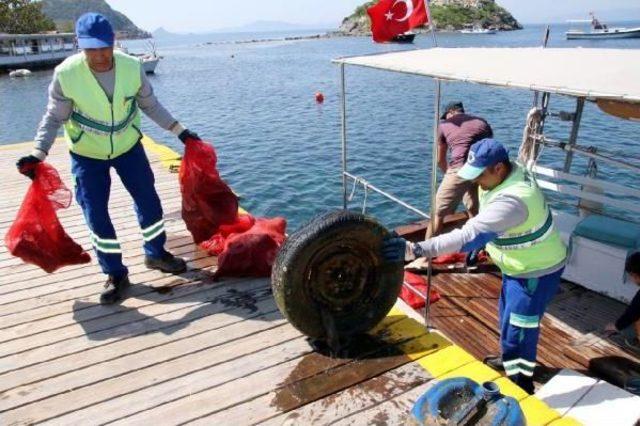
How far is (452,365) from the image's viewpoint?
3.11 metres

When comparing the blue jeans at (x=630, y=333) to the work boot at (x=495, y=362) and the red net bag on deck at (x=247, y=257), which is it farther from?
the red net bag on deck at (x=247, y=257)

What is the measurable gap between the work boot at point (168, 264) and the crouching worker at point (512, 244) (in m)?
1.93

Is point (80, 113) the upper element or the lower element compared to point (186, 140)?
upper

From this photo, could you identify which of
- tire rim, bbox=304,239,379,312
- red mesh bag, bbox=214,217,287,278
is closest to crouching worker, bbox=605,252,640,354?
tire rim, bbox=304,239,379,312

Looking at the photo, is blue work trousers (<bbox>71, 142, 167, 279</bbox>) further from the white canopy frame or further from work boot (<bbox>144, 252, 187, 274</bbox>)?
the white canopy frame

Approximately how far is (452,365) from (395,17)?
11.9 feet

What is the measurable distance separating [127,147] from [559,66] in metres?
3.28

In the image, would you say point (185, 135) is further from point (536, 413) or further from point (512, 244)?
point (536, 413)

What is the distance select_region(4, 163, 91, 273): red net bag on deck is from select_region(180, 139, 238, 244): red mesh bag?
3.36 ft

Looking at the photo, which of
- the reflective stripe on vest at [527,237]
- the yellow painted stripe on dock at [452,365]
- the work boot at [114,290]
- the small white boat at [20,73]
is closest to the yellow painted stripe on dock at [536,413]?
the yellow painted stripe on dock at [452,365]

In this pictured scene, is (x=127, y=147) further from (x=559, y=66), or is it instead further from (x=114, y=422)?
(x=559, y=66)

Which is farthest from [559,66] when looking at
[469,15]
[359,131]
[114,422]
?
[469,15]

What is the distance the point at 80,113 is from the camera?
367cm

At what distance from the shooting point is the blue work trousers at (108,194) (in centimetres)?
379
